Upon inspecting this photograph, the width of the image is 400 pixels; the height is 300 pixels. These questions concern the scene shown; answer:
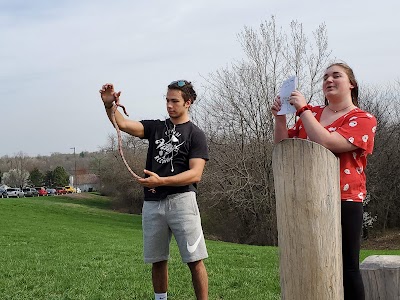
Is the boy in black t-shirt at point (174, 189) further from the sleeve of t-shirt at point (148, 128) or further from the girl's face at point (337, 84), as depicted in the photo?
the girl's face at point (337, 84)

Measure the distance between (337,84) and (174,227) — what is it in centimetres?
173

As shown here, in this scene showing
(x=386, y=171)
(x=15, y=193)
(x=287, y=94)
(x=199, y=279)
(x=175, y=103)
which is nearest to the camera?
(x=287, y=94)

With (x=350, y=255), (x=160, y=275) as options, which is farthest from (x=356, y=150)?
(x=160, y=275)

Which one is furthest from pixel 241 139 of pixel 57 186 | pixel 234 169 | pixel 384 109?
pixel 57 186

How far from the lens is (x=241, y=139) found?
28.5m

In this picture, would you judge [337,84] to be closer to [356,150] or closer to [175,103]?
[356,150]

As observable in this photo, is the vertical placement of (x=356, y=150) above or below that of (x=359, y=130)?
below

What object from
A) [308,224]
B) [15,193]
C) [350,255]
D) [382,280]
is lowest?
[15,193]

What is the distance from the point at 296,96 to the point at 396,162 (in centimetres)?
3458

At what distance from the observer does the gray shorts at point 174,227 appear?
4145mm

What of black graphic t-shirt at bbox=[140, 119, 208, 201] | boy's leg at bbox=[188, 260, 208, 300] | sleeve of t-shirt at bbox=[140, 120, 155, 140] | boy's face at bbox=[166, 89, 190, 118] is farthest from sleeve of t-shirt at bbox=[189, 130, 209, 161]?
boy's leg at bbox=[188, 260, 208, 300]

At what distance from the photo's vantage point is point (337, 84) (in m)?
3.15

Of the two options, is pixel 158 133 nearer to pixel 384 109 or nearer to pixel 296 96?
pixel 296 96

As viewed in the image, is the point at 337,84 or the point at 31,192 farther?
the point at 31,192
